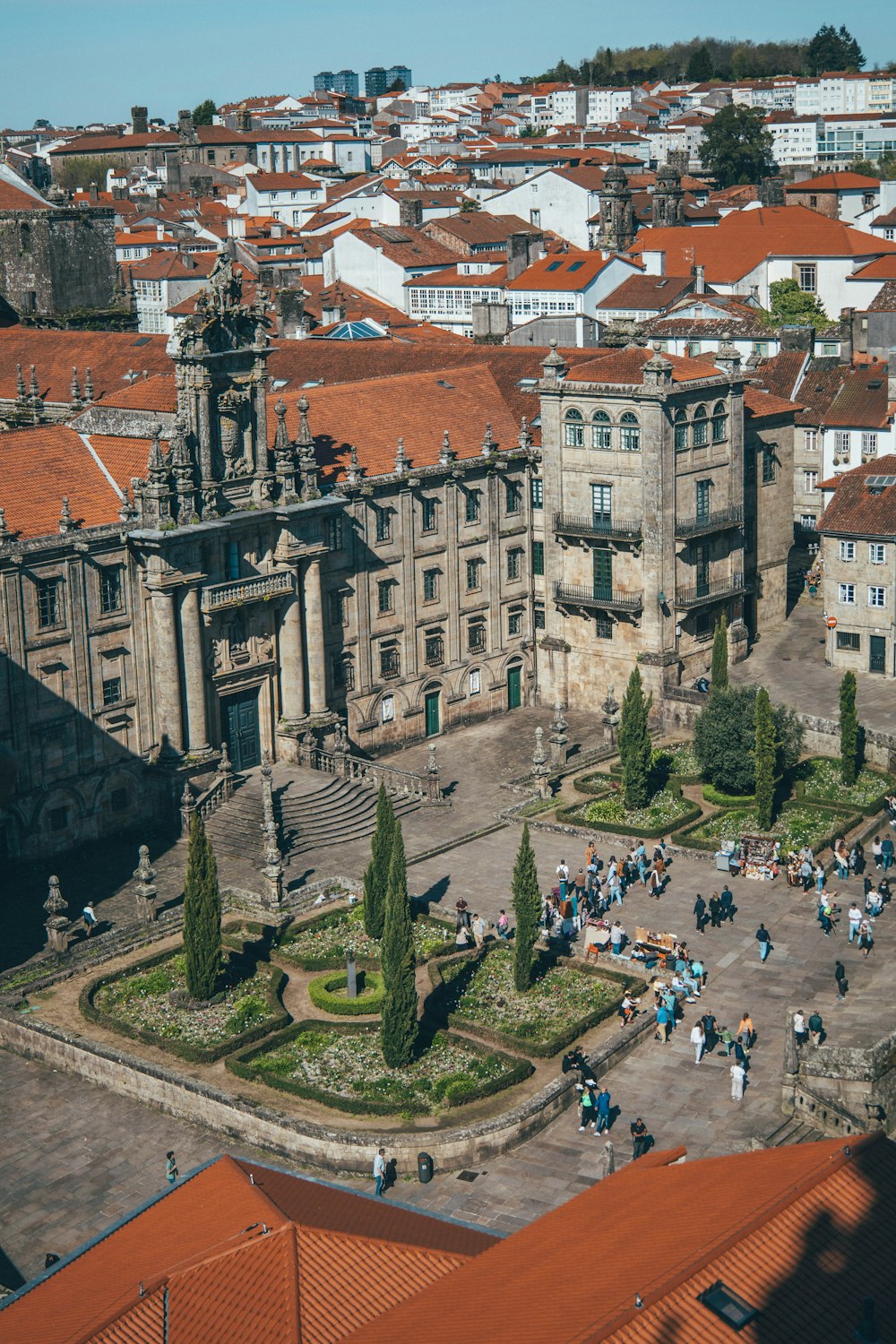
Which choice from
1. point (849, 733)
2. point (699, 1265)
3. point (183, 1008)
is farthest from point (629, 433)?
point (699, 1265)

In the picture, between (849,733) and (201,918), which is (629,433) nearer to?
(849,733)

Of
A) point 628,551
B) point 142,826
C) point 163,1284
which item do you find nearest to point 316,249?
point 628,551

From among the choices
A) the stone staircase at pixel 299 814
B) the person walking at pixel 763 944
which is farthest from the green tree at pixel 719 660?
the person walking at pixel 763 944

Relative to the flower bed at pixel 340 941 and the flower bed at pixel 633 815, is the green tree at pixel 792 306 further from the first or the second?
the flower bed at pixel 340 941

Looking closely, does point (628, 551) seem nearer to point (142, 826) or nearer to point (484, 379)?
point (484, 379)

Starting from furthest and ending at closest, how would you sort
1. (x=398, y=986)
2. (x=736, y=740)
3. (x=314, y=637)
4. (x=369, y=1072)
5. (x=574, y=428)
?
(x=574, y=428)
(x=314, y=637)
(x=736, y=740)
(x=369, y=1072)
(x=398, y=986)

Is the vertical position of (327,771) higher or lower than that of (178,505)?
lower
